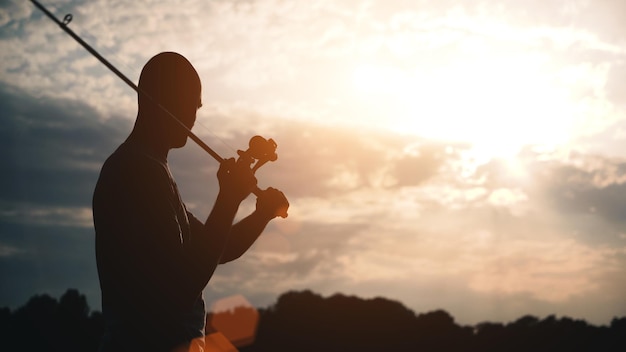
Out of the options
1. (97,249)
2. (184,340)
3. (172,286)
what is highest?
(97,249)

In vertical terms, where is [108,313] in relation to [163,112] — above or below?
below

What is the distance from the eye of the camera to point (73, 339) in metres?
86.8

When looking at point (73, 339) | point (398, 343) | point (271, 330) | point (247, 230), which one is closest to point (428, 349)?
point (398, 343)

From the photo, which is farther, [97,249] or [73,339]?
[73,339]

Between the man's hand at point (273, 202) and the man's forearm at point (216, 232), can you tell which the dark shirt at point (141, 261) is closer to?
the man's forearm at point (216, 232)

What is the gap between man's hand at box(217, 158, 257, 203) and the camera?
4.84m

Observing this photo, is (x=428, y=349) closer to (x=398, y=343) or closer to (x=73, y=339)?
(x=398, y=343)

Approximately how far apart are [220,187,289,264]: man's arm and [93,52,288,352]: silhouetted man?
39.3 inches

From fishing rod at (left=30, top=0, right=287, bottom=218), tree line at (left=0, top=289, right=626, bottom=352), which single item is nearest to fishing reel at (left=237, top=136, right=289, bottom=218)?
fishing rod at (left=30, top=0, right=287, bottom=218)

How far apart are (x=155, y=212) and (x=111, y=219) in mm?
300

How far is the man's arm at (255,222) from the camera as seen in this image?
18.9ft

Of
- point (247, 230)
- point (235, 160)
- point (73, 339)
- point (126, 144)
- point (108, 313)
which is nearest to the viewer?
point (108, 313)

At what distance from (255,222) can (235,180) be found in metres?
1.29

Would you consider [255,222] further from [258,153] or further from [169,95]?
[169,95]
